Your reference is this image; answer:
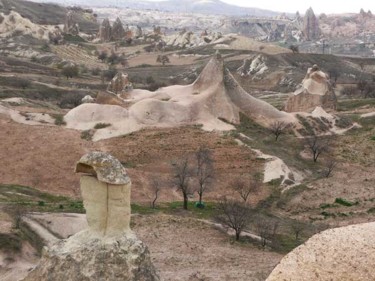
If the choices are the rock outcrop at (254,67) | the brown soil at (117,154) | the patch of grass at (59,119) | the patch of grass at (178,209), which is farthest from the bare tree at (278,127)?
the rock outcrop at (254,67)

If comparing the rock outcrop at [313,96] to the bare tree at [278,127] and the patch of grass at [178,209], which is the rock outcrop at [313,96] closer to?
the bare tree at [278,127]

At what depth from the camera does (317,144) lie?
144 feet

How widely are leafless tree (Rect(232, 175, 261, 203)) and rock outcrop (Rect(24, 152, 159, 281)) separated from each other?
2156 cm

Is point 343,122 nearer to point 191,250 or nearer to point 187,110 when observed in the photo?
point 187,110

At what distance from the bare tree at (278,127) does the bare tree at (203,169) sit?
876 cm

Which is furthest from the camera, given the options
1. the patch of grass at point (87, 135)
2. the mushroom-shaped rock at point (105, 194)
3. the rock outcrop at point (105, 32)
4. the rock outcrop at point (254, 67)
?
the rock outcrop at point (105, 32)

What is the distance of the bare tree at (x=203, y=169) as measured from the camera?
33156 mm

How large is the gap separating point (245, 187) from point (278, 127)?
12.5 metres

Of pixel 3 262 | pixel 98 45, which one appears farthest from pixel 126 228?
pixel 98 45

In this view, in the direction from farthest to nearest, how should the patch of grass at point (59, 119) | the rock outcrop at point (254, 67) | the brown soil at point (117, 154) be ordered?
the rock outcrop at point (254, 67) → the patch of grass at point (59, 119) → the brown soil at point (117, 154)

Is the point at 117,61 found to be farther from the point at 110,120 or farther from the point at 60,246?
the point at 60,246

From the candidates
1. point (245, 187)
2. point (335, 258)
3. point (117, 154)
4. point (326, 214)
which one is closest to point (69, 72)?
point (117, 154)

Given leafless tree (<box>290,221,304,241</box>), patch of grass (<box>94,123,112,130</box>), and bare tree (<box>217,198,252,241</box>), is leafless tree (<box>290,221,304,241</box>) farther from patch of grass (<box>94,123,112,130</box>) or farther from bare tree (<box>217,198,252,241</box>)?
patch of grass (<box>94,123,112,130</box>)

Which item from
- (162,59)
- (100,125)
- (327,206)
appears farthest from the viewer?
(162,59)
